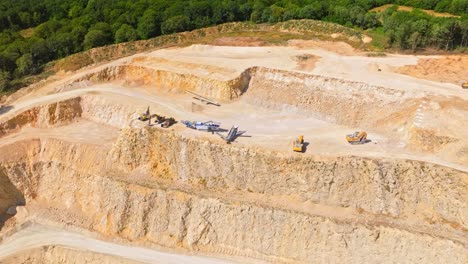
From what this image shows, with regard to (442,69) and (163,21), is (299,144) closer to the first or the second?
(442,69)

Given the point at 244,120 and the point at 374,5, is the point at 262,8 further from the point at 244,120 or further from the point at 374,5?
the point at 244,120

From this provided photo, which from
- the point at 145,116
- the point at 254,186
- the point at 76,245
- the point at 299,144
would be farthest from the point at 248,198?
the point at 76,245

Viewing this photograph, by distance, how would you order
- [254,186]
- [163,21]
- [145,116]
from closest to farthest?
1. [254,186]
2. [145,116]
3. [163,21]

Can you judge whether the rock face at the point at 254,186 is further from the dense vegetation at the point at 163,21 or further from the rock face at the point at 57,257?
the dense vegetation at the point at 163,21

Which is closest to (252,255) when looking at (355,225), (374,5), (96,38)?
(355,225)

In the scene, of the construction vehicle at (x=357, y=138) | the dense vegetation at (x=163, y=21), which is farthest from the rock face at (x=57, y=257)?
the dense vegetation at (x=163, y=21)
